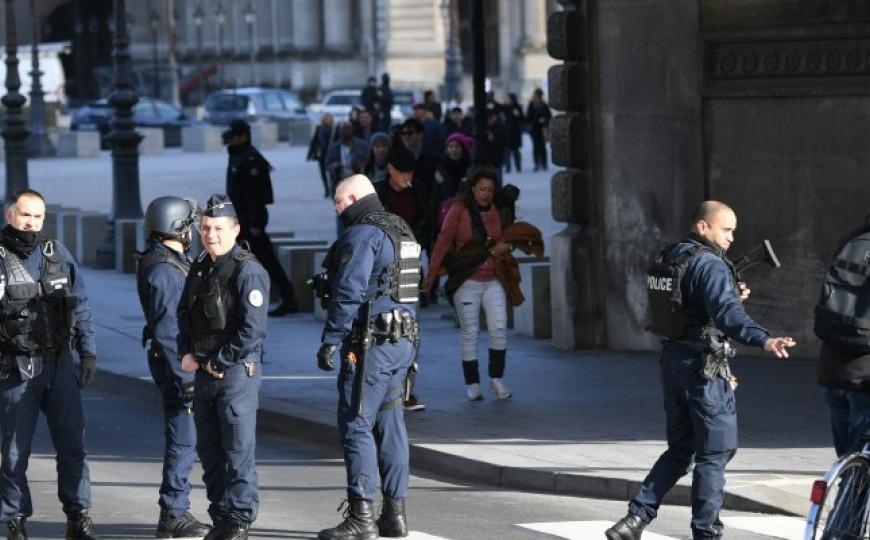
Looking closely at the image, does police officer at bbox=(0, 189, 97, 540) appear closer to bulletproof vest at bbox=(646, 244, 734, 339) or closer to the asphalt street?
the asphalt street

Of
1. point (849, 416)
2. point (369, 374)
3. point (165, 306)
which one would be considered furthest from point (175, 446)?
point (849, 416)

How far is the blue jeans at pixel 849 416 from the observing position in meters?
9.01

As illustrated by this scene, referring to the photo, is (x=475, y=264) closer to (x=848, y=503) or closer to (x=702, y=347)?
(x=702, y=347)

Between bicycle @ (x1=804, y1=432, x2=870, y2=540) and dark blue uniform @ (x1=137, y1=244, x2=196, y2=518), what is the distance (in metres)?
3.56

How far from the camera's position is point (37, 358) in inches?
401

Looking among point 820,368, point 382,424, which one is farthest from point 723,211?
point 382,424

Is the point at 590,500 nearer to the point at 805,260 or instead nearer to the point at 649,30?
the point at 805,260

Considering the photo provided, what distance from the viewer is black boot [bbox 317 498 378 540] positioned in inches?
401

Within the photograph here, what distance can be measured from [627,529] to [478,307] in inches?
197

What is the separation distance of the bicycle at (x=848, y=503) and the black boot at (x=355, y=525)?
277 cm

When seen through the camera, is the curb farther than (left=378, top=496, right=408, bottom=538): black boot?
Yes

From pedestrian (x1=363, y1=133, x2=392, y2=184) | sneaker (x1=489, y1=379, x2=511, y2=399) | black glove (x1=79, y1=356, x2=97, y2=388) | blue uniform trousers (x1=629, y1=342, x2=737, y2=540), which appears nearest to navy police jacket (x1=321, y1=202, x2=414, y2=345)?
black glove (x1=79, y1=356, x2=97, y2=388)

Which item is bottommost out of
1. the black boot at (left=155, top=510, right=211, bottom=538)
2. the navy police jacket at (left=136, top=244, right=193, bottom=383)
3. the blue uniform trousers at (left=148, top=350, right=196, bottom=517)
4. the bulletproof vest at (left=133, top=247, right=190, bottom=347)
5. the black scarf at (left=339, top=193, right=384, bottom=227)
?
the black boot at (left=155, top=510, right=211, bottom=538)

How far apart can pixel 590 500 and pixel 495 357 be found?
10.3 ft
